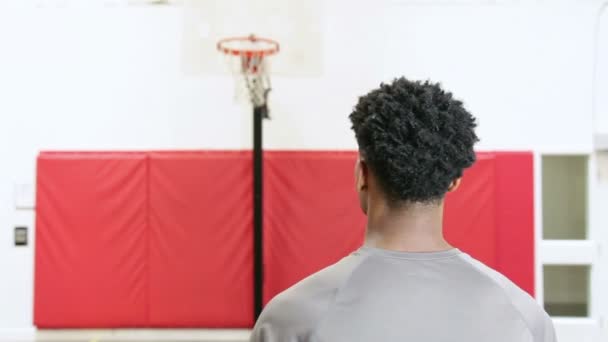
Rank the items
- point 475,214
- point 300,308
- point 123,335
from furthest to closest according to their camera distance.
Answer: point 123,335 → point 475,214 → point 300,308

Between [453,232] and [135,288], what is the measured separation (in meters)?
3.22

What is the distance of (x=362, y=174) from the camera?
1.11m

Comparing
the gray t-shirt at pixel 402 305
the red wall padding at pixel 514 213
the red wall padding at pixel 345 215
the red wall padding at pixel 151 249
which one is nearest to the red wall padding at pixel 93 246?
the red wall padding at pixel 151 249

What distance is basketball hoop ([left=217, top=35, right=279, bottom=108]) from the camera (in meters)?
4.68

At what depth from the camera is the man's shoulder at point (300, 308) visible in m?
0.92

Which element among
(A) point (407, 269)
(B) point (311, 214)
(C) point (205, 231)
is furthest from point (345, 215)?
(A) point (407, 269)

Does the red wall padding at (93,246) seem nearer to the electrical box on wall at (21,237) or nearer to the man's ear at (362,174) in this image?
the electrical box on wall at (21,237)

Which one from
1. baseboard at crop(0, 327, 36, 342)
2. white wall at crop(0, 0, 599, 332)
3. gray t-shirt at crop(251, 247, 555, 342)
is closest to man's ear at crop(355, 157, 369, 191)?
gray t-shirt at crop(251, 247, 555, 342)

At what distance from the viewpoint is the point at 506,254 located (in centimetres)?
514

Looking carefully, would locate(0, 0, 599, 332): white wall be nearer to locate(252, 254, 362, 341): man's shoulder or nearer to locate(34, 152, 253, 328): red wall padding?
locate(34, 152, 253, 328): red wall padding

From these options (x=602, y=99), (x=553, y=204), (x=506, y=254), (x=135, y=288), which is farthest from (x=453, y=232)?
(x=135, y=288)

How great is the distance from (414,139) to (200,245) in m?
4.36

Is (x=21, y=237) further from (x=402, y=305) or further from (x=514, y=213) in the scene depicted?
(x=402, y=305)

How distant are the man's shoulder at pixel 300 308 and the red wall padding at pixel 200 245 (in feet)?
13.8
